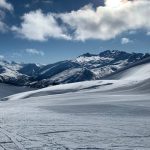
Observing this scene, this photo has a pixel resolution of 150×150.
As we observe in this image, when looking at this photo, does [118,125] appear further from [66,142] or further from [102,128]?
[66,142]

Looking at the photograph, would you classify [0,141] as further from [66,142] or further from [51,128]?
[51,128]

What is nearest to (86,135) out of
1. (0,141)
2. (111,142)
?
(111,142)

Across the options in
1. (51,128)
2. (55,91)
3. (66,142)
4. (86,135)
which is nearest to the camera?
(66,142)

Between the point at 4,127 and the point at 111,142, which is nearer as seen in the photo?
the point at 111,142

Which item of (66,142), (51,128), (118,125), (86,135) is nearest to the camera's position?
(66,142)

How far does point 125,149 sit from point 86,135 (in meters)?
2.76

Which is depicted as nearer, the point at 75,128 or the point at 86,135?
the point at 86,135

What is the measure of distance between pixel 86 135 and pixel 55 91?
2487 inches

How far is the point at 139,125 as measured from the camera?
55.9ft

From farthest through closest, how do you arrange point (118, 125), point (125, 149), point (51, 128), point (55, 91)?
1. point (55, 91)
2. point (118, 125)
3. point (51, 128)
4. point (125, 149)

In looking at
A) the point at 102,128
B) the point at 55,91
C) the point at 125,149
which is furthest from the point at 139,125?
the point at 55,91

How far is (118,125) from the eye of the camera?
663 inches

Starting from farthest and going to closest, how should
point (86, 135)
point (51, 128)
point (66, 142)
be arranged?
point (51, 128) < point (86, 135) < point (66, 142)

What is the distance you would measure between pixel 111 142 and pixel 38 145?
2.76 metres
